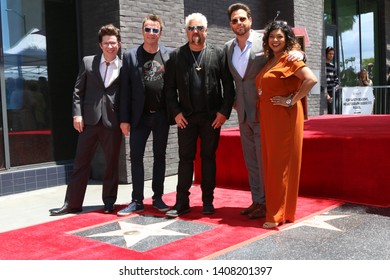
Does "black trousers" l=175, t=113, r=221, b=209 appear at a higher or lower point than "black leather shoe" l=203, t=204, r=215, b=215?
higher

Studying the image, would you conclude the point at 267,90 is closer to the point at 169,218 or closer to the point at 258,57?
the point at 258,57

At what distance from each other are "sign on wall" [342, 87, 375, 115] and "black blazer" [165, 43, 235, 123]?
7.74 metres

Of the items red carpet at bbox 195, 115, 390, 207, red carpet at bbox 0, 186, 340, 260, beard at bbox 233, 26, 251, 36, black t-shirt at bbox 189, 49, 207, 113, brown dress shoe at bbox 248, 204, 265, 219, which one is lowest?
red carpet at bbox 0, 186, 340, 260

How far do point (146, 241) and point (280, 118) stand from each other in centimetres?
162

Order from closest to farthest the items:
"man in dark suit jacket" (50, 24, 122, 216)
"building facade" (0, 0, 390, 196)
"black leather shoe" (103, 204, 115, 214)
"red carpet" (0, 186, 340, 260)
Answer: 1. "red carpet" (0, 186, 340, 260)
2. "man in dark suit jacket" (50, 24, 122, 216)
3. "black leather shoe" (103, 204, 115, 214)
4. "building facade" (0, 0, 390, 196)

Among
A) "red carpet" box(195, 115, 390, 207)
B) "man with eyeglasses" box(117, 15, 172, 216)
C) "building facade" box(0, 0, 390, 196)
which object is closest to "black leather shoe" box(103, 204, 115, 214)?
"man with eyeglasses" box(117, 15, 172, 216)

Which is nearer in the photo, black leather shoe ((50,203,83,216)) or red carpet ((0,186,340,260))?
red carpet ((0,186,340,260))

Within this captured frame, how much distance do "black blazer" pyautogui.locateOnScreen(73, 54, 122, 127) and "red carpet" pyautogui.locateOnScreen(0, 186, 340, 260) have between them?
3.53 ft

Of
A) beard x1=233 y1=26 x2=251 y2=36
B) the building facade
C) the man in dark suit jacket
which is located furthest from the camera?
the building facade

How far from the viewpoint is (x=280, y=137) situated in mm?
4203

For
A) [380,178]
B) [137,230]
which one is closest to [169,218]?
[137,230]

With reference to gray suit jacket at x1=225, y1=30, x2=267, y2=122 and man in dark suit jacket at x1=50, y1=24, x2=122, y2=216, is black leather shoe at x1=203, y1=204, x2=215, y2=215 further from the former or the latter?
man in dark suit jacket at x1=50, y1=24, x2=122, y2=216

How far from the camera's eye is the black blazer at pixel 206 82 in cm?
457

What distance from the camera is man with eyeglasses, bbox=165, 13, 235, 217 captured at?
456 centimetres
